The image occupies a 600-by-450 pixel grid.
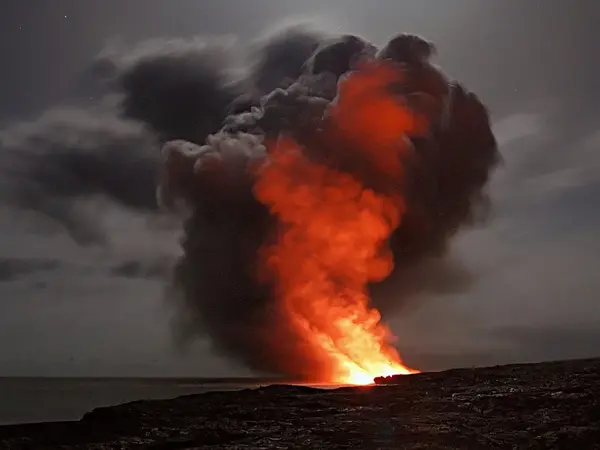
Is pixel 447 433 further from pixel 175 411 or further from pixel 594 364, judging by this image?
pixel 594 364

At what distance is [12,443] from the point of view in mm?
26781

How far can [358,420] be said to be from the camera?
30656 millimetres

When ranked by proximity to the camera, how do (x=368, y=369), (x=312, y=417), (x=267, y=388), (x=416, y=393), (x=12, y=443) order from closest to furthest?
(x=12, y=443)
(x=312, y=417)
(x=416, y=393)
(x=267, y=388)
(x=368, y=369)

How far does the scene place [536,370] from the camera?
41.5 meters

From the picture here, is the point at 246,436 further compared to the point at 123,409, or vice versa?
the point at 123,409

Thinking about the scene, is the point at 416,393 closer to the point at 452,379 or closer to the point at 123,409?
the point at 452,379

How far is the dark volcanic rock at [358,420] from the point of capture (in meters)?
27.1

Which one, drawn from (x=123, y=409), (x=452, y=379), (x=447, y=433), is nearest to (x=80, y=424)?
(x=123, y=409)

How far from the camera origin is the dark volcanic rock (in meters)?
27.1

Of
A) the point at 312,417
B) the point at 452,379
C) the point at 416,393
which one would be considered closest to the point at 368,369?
the point at 452,379

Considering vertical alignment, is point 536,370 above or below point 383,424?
above

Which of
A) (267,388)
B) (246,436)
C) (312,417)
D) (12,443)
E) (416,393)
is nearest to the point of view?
(12,443)

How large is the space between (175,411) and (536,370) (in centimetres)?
2313

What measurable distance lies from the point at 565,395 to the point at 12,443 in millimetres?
26117
